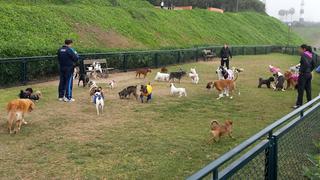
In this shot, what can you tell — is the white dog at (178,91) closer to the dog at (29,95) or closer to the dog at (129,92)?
the dog at (129,92)

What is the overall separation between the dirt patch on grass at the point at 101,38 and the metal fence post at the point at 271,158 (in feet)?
78.5

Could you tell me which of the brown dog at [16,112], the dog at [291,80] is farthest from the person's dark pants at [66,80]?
the dog at [291,80]

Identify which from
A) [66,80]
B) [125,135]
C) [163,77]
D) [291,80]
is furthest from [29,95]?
[291,80]

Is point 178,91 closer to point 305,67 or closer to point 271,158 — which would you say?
point 305,67

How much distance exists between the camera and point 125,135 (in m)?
9.48

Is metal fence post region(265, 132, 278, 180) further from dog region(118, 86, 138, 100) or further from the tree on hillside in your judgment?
the tree on hillside

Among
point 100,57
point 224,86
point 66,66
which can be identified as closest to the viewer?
point 66,66

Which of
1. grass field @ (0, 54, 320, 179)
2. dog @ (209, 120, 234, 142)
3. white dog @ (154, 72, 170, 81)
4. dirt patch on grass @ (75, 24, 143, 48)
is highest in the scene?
dirt patch on grass @ (75, 24, 143, 48)

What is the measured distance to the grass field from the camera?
7176 mm

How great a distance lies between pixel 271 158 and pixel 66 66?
9776 mm

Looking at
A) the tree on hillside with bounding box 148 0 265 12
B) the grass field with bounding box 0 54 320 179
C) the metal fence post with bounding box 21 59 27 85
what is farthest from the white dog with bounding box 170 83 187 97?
the tree on hillside with bounding box 148 0 265 12

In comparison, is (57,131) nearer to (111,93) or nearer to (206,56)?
(111,93)

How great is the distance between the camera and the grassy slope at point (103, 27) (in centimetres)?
2366

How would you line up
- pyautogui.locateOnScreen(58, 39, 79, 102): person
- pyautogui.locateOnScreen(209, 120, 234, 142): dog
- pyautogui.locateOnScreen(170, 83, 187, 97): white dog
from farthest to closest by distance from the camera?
pyautogui.locateOnScreen(170, 83, 187, 97): white dog → pyautogui.locateOnScreen(58, 39, 79, 102): person → pyautogui.locateOnScreen(209, 120, 234, 142): dog
